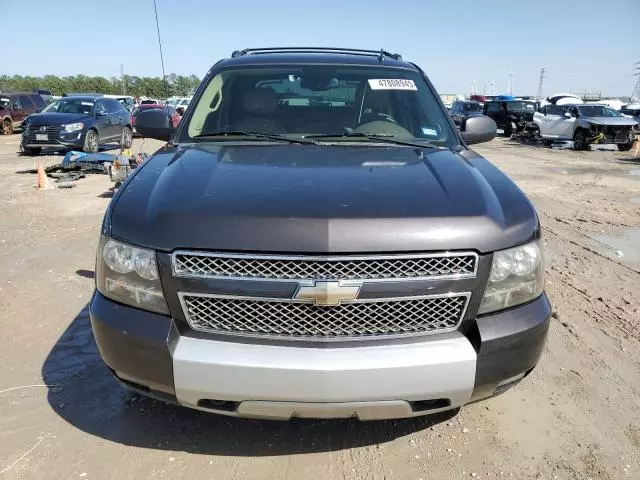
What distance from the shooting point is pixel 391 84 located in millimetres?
3525

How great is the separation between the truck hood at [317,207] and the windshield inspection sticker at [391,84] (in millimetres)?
1017

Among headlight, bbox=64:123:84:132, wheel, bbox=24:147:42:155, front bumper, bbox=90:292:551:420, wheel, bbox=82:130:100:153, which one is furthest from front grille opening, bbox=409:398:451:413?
wheel, bbox=24:147:42:155

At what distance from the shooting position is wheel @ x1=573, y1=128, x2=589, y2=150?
19094 millimetres

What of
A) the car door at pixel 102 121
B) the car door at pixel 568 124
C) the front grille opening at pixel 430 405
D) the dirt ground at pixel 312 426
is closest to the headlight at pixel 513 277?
the front grille opening at pixel 430 405

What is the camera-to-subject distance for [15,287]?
449cm

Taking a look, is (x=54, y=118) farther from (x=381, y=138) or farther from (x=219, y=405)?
(x=219, y=405)

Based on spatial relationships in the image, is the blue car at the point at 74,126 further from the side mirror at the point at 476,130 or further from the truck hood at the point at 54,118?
the side mirror at the point at 476,130

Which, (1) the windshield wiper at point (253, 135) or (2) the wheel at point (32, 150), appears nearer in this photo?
(1) the windshield wiper at point (253, 135)

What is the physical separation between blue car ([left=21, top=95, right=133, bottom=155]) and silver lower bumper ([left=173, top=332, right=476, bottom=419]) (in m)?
14.2

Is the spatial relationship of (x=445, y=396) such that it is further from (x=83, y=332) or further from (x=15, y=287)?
(x=15, y=287)

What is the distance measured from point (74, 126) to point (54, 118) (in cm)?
62

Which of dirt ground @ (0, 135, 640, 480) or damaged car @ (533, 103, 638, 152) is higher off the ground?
dirt ground @ (0, 135, 640, 480)

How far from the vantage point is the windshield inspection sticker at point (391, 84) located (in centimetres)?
350

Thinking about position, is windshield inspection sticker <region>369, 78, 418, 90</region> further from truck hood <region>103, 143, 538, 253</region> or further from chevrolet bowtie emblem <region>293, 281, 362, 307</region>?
chevrolet bowtie emblem <region>293, 281, 362, 307</region>
